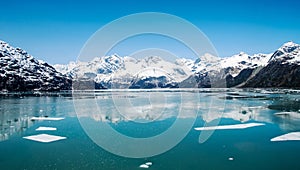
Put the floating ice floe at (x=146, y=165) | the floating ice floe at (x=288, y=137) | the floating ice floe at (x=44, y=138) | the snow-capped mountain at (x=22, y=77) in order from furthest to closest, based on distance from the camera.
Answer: the snow-capped mountain at (x=22, y=77), the floating ice floe at (x=44, y=138), the floating ice floe at (x=288, y=137), the floating ice floe at (x=146, y=165)

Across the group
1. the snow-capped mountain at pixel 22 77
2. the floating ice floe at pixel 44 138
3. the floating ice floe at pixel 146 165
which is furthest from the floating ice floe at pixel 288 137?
the snow-capped mountain at pixel 22 77

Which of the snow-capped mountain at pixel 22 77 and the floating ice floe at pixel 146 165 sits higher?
the snow-capped mountain at pixel 22 77

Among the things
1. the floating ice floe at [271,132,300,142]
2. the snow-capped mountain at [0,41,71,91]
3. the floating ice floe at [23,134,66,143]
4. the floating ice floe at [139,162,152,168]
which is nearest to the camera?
the floating ice floe at [139,162,152,168]

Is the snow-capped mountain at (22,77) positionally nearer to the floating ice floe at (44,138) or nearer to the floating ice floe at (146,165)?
the floating ice floe at (44,138)

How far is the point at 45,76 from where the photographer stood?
189875 millimetres

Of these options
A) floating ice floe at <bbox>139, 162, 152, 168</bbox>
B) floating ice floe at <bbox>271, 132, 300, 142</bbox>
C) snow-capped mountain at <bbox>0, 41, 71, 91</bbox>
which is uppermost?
snow-capped mountain at <bbox>0, 41, 71, 91</bbox>

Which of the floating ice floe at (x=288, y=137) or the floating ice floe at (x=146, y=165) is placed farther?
the floating ice floe at (x=288, y=137)

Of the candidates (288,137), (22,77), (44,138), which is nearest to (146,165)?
(44,138)

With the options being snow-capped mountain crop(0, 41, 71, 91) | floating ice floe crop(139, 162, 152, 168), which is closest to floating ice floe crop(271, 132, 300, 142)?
floating ice floe crop(139, 162, 152, 168)

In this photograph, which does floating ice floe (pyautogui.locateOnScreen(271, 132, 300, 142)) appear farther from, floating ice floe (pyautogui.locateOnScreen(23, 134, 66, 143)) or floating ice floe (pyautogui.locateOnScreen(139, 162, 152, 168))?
floating ice floe (pyautogui.locateOnScreen(23, 134, 66, 143))

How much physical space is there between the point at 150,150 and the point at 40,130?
12.1 m

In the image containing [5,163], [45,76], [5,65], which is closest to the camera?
[5,163]

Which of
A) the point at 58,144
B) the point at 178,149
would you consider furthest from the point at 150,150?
the point at 58,144

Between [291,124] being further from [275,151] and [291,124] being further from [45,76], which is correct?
[45,76]
